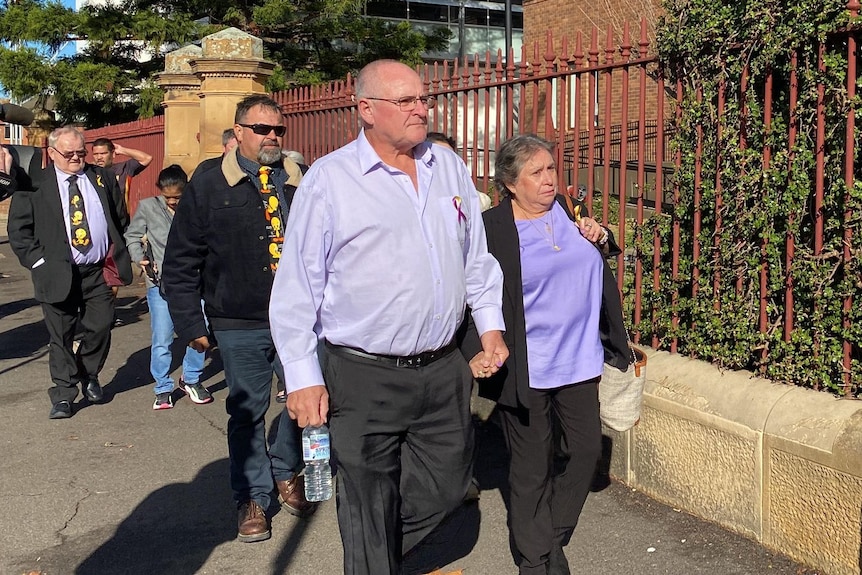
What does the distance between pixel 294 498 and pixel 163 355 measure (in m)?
2.72

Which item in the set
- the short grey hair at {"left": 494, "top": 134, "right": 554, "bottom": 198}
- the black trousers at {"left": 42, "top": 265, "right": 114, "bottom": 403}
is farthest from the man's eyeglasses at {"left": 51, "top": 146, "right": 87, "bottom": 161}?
the short grey hair at {"left": 494, "top": 134, "right": 554, "bottom": 198}

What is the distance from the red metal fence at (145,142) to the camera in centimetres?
1560

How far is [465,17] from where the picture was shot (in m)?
41.5

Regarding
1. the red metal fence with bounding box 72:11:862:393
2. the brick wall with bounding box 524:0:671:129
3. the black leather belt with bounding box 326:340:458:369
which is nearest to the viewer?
the black leather belt with bounding box 326:340:458:369

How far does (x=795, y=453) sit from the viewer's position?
4109mm

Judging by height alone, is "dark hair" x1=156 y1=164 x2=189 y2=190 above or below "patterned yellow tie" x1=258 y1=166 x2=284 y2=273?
above

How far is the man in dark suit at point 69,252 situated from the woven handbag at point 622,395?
13.9 ft

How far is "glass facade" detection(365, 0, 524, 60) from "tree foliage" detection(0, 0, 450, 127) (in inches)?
758

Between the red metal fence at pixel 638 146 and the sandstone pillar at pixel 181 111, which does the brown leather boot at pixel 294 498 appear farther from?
the sandstone pillar at pixel 181 111

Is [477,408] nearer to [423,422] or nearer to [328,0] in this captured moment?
[423,422]

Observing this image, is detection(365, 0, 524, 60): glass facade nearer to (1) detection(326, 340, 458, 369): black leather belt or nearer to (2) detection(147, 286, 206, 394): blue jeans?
(2) detection(147, 286, 206, 394): blue jeans

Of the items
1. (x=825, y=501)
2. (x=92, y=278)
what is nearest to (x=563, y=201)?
(x=825, y=501)

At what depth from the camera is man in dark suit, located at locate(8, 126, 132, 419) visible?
7.12 meters

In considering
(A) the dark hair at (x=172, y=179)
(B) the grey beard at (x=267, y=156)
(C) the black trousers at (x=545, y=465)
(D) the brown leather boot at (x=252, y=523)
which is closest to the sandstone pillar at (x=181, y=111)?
(A) the dark hair at (x=172, y=179)
